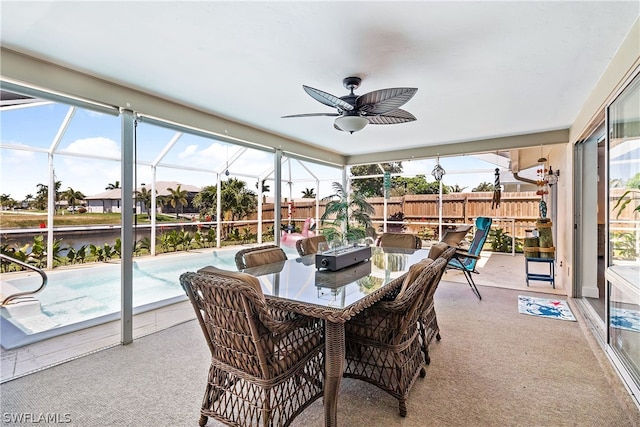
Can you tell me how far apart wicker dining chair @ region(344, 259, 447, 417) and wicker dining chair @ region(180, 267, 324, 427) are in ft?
0.98

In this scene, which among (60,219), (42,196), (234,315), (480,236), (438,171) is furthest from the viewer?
(438,171)

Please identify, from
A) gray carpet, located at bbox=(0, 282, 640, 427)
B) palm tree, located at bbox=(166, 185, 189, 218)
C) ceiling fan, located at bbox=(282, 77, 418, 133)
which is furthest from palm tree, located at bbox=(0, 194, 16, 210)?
ceiling fan, located at bbox=(282, 77, 418, 133)

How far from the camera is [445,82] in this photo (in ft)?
9.42

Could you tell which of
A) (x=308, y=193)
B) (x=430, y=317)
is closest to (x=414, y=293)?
(x=430, y=317)

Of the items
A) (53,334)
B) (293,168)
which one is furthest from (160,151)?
(53,334)

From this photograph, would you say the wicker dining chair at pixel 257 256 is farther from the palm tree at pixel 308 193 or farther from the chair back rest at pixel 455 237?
the palm tree at pixel 308 193

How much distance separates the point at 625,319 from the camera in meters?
2.27

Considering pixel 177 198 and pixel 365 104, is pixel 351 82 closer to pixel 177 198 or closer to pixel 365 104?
pixel 365 104

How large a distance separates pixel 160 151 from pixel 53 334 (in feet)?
11.3

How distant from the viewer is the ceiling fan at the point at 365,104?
2.18 metres

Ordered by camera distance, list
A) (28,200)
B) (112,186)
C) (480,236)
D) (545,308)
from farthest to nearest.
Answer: (112,186) < (480,236) < (28,200) < (545,308)

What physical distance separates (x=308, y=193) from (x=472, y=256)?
454cm

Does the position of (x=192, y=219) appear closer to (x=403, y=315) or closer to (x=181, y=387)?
(x=181, y=387)

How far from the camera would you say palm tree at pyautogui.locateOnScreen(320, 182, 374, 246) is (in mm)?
5805
